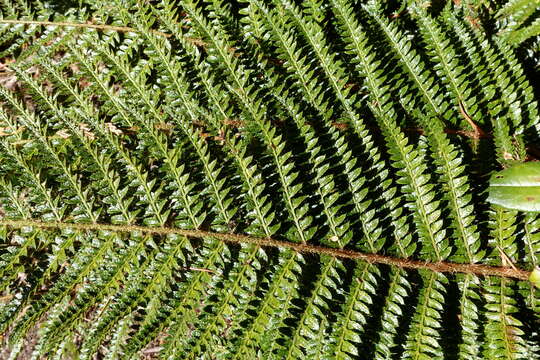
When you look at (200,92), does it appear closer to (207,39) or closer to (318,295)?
(207,39)

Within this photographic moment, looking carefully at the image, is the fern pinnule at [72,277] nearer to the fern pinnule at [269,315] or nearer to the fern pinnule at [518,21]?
the fern pinnule at [269,315]

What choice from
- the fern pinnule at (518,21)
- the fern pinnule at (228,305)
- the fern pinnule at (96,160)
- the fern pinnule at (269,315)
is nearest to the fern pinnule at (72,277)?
the fern pinnule at (96,160)

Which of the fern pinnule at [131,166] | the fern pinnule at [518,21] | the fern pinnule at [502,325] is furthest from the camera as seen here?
the fern pinnule at [518,21]

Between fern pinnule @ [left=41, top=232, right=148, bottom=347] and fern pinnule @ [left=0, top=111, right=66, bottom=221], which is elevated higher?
fern pinnule @ [left=0, top=111, right=66, bottom=221]

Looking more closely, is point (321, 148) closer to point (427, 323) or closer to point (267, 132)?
point (267, 132)

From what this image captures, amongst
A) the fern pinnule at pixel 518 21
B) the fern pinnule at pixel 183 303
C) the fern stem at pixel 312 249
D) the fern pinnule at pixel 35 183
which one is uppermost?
the fern pinnule at pixel 518 21

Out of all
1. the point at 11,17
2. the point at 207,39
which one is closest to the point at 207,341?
the point at 207,39

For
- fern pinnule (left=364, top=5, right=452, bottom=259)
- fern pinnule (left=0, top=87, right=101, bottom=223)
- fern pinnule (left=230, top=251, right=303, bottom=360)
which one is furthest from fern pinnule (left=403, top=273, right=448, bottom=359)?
fern pinnule (left=0, top=87, right=101, bottom=223)

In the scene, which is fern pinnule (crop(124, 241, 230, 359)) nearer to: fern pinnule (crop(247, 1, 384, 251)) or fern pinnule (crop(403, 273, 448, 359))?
fern pinnule (crop(247, 1, 384, 251))
